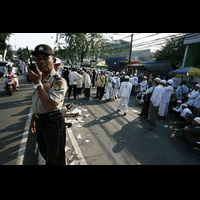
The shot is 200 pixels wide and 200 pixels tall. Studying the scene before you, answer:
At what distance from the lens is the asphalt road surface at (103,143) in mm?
3174

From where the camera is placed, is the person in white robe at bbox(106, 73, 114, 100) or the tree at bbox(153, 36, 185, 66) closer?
the person in white robe at bbox(106, 73, 114, 100)

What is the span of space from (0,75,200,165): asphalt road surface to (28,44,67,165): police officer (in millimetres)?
1146

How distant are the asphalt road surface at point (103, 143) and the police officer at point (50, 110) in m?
1.15

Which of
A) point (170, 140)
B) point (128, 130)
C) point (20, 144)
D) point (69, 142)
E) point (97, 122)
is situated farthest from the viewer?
point (97, 122)

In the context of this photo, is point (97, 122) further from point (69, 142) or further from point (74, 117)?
point (69, 142)

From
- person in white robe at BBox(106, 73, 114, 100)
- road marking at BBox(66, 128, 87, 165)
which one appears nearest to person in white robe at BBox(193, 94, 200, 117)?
person in white robe at BBox(106, 73, 114, 100)

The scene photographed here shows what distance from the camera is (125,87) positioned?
6.65m

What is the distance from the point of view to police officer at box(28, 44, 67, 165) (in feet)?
5.78

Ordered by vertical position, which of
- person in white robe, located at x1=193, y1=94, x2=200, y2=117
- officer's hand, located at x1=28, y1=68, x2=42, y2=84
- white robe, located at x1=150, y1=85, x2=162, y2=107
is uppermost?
officer's hand, located at x1=28, y1=68, x2=42, y2=84

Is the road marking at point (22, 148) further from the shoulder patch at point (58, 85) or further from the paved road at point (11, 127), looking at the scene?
the shoulder patch at point (58, 85)

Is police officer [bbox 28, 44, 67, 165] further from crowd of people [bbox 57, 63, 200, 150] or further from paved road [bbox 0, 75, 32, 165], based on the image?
crowd of people [bbox 57, 63, 200, 150]

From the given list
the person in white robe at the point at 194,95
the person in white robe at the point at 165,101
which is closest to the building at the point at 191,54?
the person in white robe at the point at 194,95

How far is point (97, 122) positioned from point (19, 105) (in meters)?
4.14
